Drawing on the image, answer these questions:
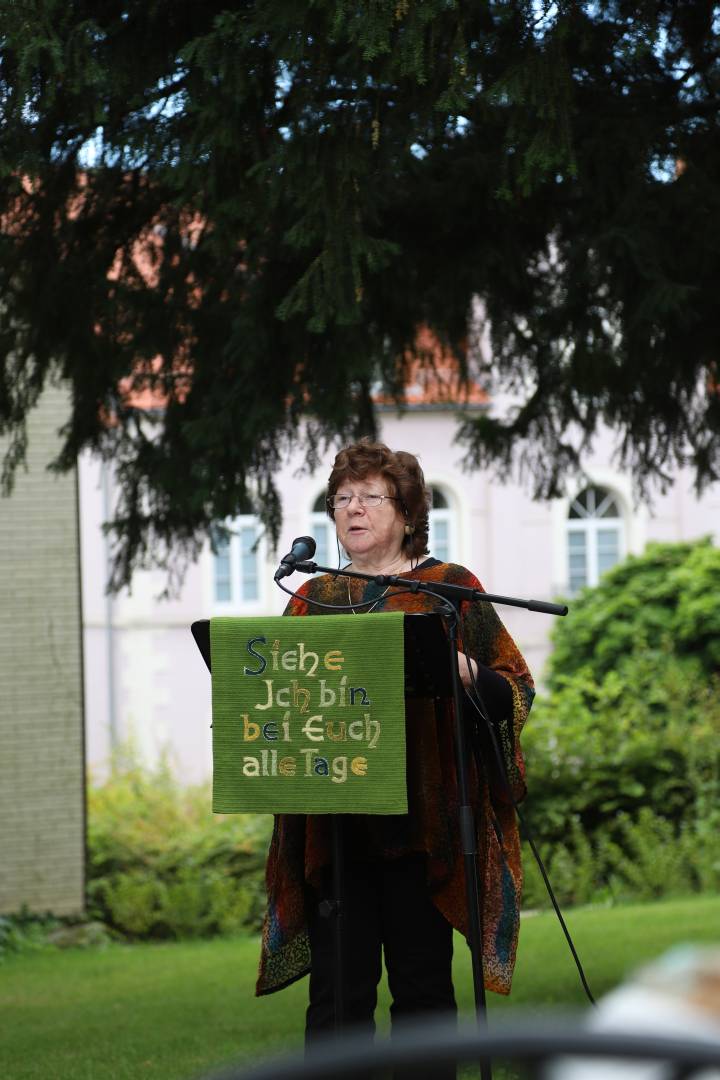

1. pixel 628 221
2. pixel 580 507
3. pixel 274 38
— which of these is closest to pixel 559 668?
pixel 580 507

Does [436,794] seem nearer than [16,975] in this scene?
Yes

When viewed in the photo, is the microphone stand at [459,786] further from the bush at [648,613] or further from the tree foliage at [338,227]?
the bush at [648,613]

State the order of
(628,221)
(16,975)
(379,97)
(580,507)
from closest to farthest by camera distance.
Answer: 1. (379,97)
2. (628,221)
3. (16,975)
4. (580,507)

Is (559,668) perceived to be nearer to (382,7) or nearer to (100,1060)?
(100,1060)

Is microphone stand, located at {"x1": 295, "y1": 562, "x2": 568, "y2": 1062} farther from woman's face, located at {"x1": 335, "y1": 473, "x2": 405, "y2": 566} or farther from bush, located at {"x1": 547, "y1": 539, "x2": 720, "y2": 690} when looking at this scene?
bush, located at {"x1": 547, "y1": 539, "x2": 720, "y2": 690}

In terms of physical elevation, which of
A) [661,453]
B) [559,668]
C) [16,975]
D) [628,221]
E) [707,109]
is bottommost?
[16,975]

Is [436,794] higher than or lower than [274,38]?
lower

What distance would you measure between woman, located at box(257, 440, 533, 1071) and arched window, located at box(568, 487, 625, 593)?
65.6 feet

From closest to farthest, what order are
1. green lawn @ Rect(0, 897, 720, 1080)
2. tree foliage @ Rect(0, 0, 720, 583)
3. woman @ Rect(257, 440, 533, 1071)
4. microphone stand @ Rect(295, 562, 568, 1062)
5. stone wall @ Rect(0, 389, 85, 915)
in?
microphone stand @ Rect(295, 562, 568, 1062), woman @ Rect(257, 440, 533, 1071), tree foliage @ Rect(0, 0, 720, 583), green lawn @ Rect(0, 897, 720, 1080), stone wall @ Rect(0, 389, 85, 915)

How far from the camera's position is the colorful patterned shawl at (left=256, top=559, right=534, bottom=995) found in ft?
11.7

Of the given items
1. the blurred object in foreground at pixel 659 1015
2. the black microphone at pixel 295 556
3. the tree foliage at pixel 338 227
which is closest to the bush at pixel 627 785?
the tree foliage at pixel 338 227

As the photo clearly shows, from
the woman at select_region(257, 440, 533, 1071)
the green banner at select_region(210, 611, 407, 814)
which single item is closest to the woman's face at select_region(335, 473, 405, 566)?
the woman at select_region(257, 440, 533, 1071)

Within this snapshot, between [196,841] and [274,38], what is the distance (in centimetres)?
935

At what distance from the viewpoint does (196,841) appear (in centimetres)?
1245
